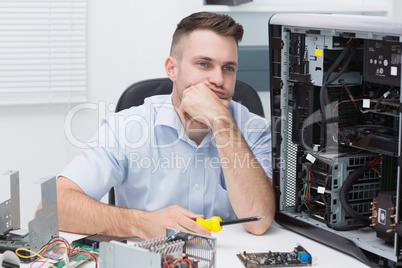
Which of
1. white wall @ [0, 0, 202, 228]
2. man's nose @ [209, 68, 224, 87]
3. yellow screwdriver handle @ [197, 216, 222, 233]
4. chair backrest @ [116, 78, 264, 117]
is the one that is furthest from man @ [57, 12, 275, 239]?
white wall @ [0, 0, 202, 228]

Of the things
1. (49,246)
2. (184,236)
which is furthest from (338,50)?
(49,246)

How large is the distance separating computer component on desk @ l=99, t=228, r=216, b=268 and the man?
1.41 feet

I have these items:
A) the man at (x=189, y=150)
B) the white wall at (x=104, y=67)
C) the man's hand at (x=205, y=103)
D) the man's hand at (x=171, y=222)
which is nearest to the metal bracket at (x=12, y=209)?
the man at (x=189, y=150)

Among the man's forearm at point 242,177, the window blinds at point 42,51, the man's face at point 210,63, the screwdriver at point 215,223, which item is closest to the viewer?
Result: the screwdriver at point 215,223

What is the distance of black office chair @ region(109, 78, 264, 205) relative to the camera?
228 cm

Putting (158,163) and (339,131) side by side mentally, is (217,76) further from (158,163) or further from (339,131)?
(339,131)

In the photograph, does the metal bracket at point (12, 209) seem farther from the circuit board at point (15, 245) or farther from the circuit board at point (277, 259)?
the circuit board at point (277, 259)

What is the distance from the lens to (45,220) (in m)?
1.62

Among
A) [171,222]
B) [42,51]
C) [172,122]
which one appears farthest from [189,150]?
[42,51]

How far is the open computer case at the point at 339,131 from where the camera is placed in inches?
62.3

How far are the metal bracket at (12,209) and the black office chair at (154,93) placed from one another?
1.83 feet

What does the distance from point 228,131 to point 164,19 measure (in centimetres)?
149

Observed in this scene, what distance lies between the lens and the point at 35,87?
131 inches

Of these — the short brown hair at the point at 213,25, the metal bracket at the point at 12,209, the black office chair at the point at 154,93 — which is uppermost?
the short brown hair at the point at 213,25
